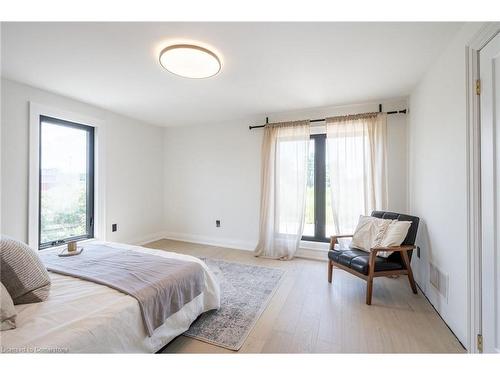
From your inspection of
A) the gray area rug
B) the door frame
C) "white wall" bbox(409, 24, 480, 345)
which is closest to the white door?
the door frame

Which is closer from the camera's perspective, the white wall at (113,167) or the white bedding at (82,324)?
the white bedding at (82,324)

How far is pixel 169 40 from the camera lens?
5.57 feet

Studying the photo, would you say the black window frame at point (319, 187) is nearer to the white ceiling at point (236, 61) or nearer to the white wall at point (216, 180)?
Result: the white wall at point (216, 180)

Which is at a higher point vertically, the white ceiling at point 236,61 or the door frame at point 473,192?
the white ceiling at point 236,61

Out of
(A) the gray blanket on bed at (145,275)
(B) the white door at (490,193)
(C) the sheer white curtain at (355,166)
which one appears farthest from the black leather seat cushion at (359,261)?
(A) the gray blanket on bed at (145,275)

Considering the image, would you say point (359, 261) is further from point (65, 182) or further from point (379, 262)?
point (65, 182)

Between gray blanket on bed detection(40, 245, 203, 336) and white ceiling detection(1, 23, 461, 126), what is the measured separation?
1.79 meters

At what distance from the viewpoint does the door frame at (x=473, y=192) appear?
1.39m

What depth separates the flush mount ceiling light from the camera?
69.1 inches

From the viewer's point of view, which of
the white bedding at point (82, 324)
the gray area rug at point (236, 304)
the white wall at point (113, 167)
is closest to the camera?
the white bedding at point (82, 324)

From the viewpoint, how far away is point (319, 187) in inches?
135

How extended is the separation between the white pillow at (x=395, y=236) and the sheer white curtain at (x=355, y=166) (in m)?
0.64

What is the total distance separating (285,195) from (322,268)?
1212 mm
